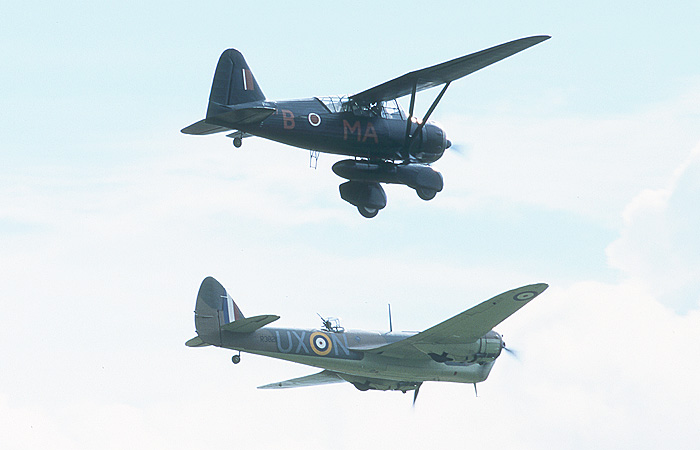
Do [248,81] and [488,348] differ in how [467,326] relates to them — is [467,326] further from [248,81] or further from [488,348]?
[248,81]

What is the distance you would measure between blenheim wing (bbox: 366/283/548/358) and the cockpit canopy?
7.17 meters

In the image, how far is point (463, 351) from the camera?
1576 inches

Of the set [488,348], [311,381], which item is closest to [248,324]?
[488,348]

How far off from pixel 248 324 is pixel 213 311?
6.94 feet

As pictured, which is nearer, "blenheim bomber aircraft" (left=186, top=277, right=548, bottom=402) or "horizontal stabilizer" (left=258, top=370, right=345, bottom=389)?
"blenheim bomber aircraft" (left=186, top=277, right=548, bottom=402)

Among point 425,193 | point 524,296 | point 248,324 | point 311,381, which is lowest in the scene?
point 311,381

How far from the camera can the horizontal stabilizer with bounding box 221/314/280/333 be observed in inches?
1414

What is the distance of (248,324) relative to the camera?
36.8 metres

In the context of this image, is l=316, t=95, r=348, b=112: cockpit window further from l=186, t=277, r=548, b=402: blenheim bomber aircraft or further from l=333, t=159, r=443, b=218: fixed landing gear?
l=186, t=277, r=548, b=402: blenheim bomber aircraft

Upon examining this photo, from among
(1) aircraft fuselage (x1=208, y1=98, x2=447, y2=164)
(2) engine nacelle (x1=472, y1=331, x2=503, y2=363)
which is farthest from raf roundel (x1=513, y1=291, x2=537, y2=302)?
(1) aircraft fuselage (x1=208, y1=98, x2=447, y2=164)

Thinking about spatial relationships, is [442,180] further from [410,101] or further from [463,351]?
[463,351]

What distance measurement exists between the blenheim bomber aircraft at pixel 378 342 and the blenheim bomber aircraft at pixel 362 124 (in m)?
5.40

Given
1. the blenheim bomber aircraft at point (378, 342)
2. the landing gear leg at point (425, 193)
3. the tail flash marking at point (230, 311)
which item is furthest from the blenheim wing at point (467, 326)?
the tail flash marking at point (230, 311)

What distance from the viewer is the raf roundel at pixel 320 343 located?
39469 mm
